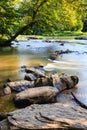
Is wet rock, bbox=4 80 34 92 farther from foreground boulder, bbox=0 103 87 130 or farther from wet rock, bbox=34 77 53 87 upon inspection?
foreground boulder, bbox=0 103 87 130

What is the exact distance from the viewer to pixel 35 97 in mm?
8844

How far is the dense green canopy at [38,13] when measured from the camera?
96.7ft

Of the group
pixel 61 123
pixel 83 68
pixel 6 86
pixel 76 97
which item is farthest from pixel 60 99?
pixel 83 68

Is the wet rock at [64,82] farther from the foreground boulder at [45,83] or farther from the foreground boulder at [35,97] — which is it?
the foreground boulder at [35,97]

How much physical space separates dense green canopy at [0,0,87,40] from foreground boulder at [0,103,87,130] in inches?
920

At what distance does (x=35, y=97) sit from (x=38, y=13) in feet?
74.5

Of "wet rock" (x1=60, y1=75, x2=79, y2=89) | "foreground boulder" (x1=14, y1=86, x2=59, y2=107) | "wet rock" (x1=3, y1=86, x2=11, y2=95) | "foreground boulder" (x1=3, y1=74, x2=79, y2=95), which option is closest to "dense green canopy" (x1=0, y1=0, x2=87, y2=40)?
"wet rock" (x1=60, y1=75, x2=79, y2=89)

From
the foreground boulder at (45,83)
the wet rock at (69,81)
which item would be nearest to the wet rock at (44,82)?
the foreground boulder at (45,83)

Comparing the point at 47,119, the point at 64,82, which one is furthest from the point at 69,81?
the point at 47,119

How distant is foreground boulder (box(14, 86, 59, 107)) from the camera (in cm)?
874

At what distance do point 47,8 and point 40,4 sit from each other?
1.38 m

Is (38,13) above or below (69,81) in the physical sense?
above

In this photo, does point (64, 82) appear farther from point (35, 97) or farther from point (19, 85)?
point (35, 97)

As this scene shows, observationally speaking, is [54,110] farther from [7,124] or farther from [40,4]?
[40,4]
